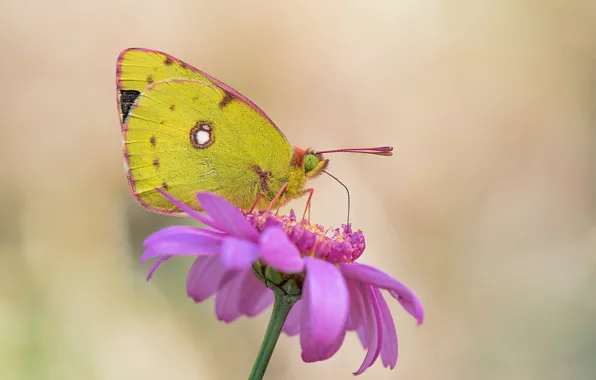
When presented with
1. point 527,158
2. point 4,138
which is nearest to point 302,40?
point 527,158

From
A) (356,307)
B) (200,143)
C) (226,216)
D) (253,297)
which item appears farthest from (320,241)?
(200,143)

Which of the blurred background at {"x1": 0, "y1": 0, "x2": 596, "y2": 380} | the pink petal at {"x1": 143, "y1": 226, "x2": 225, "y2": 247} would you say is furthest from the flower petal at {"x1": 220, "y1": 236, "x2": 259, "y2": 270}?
the blurred background at {"x1": 0, "y1": 0, "x2": 596, "y2": 380}

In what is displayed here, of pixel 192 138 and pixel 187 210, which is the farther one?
pixel 192 138

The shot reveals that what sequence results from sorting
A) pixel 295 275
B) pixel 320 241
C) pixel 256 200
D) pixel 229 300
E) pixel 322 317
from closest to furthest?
pixel 322 317 → pixel 295 275 → pixel 320 241 → pixel 229 300 → pixel 256 200

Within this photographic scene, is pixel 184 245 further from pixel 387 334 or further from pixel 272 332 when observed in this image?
pixel 387 334

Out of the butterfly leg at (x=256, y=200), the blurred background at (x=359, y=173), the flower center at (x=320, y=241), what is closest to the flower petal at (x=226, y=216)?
the flower center at (x=320, y=241)

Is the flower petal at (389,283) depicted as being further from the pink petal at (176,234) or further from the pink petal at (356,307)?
the pink petal at (176,234)
